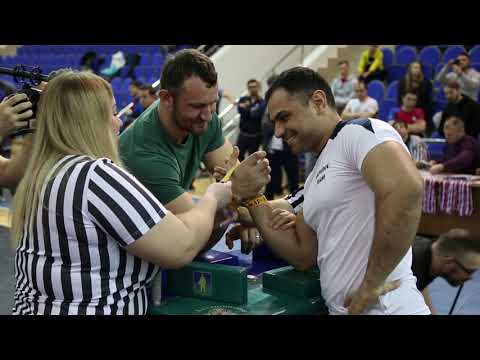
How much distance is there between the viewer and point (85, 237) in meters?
1.41

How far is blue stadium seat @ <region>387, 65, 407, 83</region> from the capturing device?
956 centimetres

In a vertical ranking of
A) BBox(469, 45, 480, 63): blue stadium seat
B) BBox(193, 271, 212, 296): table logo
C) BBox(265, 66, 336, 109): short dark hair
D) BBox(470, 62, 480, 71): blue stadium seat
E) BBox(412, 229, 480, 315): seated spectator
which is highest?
BBox(469, 45, 480, 63): blue stadium seat

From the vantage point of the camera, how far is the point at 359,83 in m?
8.00

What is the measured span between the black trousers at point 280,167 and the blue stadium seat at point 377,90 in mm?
2100

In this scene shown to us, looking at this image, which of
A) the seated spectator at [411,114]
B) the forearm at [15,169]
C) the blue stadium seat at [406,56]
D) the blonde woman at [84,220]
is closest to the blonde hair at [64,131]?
the blonde woman at [84,220]

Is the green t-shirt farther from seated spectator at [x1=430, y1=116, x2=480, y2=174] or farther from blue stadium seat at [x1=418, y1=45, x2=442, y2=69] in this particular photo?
blue stadium seat at [x1=418, y1=45, x2=442, y2=69]

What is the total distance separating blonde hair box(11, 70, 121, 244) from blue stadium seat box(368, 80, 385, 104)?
316 inches

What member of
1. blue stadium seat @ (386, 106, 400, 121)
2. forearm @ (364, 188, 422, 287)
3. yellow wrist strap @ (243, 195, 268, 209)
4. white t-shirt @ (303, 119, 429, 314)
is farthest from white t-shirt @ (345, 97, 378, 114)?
forearm @ (364, 188, 422, 287)

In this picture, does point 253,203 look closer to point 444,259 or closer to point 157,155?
point 157,155

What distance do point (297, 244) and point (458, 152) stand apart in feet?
14.6

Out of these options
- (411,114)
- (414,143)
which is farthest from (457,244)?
(411,114)

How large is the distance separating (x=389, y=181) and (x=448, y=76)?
671 cm
